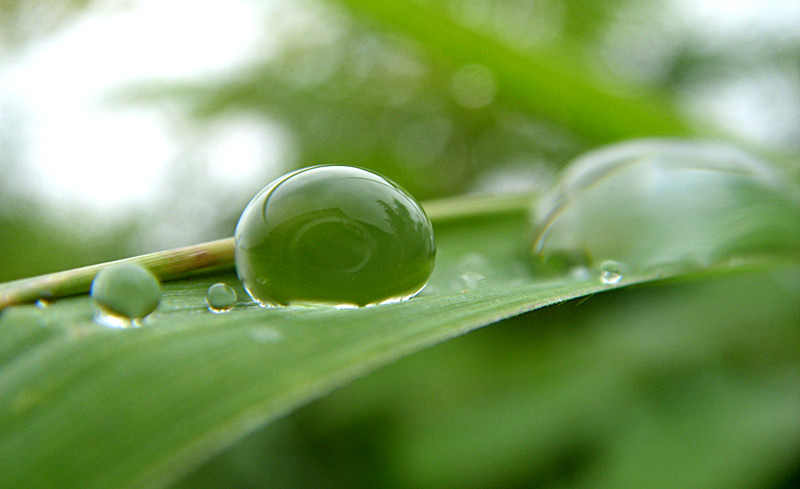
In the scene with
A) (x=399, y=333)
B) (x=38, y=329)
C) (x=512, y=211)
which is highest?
(x=512, y=211)

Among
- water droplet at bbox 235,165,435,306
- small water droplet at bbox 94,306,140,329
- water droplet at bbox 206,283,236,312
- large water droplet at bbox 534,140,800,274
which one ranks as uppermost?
large water droplet at bbox 534,140,800,274

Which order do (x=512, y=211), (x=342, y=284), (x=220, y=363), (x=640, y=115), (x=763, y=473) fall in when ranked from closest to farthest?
(x=220, y=363), (x=342, y=284), (x=512, y=211), (x=763, y=473), (x=640, y=115)

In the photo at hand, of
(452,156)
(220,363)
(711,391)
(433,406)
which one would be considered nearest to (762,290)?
(711,391)

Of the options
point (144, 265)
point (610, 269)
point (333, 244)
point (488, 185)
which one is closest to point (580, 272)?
point (610, 269)

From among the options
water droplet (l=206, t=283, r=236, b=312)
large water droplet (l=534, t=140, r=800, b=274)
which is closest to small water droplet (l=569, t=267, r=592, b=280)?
large water droplet (l=534, t=140, r=800, b=274)

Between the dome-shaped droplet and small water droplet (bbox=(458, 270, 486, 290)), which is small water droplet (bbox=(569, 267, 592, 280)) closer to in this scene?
small water droplet (bbox=(458, 270, 486, 290))

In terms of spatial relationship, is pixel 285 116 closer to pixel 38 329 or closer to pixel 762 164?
pixel 762 164

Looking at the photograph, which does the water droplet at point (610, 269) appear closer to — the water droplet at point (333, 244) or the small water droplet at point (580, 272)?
the small water droplet at point (580, 272)
